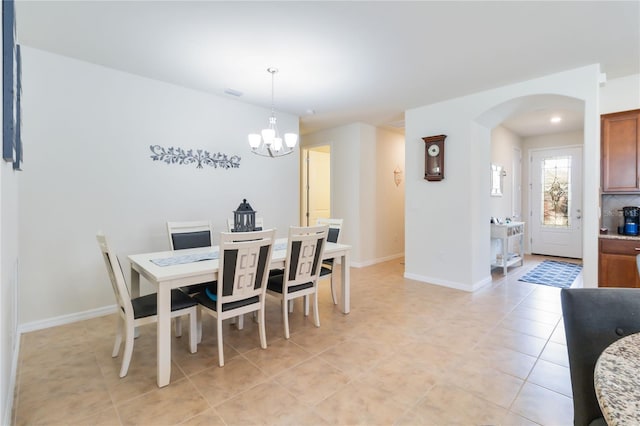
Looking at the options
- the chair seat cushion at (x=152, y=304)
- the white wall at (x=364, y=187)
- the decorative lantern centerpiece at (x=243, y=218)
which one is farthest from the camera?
the white wall at (x=364, y=187)

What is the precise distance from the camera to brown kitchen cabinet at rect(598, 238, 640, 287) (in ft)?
9.86

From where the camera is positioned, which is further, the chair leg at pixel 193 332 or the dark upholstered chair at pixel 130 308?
the chair leg at pixel 193 332

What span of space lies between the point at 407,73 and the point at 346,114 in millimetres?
1628

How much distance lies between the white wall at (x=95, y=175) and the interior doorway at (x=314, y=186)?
7.61ft

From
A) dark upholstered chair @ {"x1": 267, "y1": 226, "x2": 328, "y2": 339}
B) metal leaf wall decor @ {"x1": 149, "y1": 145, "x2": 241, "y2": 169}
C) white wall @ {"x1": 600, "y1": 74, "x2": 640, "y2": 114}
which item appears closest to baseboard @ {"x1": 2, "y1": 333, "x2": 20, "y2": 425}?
dark upholstered chair @ {"x1": 267, "y1": 226, "x2": 328, "y2": 339}

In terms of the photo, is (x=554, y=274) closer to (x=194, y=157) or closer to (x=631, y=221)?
(x=631, y=221)

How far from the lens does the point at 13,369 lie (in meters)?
2.08

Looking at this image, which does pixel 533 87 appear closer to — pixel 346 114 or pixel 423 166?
pixel 423 166

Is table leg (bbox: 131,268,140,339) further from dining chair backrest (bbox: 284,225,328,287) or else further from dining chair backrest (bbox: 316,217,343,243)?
dining chair backrest (bbox: 316,217,343,243)

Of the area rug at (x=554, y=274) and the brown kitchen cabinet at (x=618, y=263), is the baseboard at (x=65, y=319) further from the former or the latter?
the area rug at (x=554, y=274)

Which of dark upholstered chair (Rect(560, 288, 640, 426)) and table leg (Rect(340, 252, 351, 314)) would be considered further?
table leg (Rect(340, 252, 351, 314))

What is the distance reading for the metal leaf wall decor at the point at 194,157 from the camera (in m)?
3.55

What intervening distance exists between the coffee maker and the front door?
3.02 m

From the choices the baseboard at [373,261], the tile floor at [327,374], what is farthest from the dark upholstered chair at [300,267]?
the baseboard at [373,261]
